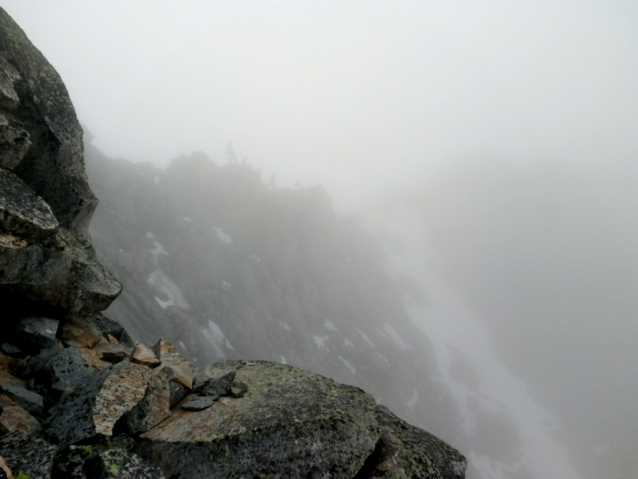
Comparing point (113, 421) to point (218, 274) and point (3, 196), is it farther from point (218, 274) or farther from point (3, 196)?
point (218, 274)

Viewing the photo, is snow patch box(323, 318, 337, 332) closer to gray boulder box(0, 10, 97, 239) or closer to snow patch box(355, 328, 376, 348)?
snow patch box(355, 328, 376, 348)

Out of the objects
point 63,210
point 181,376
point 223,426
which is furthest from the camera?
point 63,210

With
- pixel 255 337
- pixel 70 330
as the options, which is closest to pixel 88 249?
pixel 70 330

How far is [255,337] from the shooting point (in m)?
117

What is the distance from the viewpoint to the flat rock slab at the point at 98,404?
6.52m

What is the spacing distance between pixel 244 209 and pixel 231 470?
174 metres

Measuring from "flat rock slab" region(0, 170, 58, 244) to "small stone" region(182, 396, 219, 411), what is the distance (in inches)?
246

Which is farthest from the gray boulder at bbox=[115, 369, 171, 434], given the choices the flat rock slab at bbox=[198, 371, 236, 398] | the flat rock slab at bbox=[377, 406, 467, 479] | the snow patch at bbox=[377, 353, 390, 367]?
the snow patch at bbox=[377, 353, 390, 367]

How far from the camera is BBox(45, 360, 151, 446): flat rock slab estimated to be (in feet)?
21.4

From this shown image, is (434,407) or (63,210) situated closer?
(63,210)

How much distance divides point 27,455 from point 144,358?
380 centimetres

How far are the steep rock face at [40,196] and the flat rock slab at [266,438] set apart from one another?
619 cm

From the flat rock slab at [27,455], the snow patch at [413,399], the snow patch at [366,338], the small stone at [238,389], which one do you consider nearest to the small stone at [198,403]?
the small stone at [238,389]

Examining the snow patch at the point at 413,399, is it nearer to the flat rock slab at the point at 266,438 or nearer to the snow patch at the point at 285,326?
the snow patch at the point at 285,326
